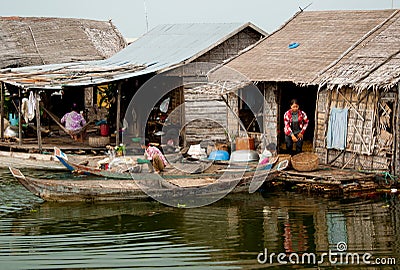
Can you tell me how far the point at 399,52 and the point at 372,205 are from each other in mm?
3289

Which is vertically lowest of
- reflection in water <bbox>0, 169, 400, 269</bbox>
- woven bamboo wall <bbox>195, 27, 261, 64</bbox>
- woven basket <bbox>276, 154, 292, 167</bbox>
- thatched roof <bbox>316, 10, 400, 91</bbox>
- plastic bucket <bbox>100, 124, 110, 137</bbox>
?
reflection in water <bbox>0, 169, 400, 269</bbox>

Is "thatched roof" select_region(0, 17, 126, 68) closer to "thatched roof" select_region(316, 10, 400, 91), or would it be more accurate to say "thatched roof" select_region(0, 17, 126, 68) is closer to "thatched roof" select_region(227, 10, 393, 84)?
"thatched roof" select_region(227, 10, 393, 84)

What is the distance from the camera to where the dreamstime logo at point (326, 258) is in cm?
1068

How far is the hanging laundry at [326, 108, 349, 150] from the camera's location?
15.7 m

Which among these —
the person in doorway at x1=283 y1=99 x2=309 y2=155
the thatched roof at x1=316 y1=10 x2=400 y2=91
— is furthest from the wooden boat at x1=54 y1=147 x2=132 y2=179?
the thatched roof at x1=316 y1=10 x2=400 y2=91

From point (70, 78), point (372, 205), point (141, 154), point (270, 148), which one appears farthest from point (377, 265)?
point (70, 78)

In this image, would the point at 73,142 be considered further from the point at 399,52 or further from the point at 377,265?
the point at 377,265

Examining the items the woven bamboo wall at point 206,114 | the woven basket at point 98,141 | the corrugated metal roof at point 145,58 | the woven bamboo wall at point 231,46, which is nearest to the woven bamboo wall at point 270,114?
the woven bamboo wall at point 206,114

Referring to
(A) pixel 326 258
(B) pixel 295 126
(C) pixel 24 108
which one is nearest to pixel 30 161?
(C) pixel 24 108

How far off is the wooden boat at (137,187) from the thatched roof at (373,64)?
256 cm

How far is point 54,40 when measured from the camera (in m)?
28.4

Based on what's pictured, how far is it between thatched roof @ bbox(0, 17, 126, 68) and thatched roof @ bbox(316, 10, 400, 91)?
514 inches

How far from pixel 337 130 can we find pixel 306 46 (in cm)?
285

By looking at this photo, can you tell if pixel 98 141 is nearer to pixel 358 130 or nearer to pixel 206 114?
pixel 206 114
